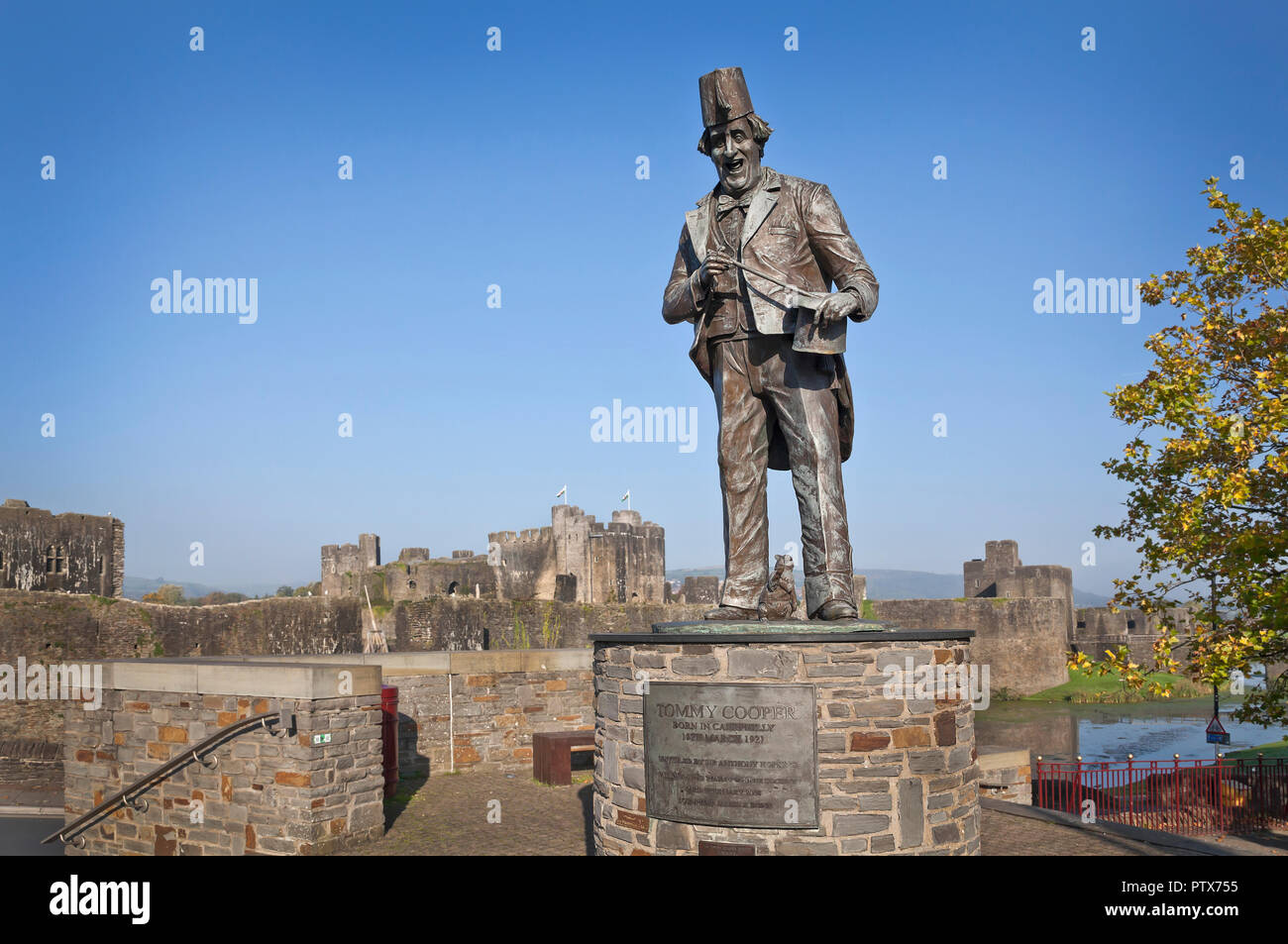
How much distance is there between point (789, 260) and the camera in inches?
260

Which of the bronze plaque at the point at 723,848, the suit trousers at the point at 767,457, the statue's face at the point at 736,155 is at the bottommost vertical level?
the bronze plaque at the point at 723,848

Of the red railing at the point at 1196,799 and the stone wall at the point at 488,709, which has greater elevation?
the stone wall at the point at 488,709

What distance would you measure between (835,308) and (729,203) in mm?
1234

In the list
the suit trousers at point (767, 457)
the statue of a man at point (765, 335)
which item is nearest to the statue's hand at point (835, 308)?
the statue of a man at point (765, 335)

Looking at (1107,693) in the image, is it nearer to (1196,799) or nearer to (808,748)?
(1196,799)

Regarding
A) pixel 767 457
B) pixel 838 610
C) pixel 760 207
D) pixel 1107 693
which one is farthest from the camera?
pixel 1107 693

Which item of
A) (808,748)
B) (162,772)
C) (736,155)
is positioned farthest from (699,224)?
(162,772)

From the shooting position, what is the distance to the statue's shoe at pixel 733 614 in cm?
657

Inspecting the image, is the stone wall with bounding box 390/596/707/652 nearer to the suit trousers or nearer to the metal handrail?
the metal handrail

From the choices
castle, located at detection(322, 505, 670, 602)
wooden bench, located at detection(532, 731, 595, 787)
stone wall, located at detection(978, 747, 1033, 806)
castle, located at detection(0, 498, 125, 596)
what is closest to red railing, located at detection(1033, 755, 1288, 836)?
stone wall, located at detection(978, 747, 1033, 806)

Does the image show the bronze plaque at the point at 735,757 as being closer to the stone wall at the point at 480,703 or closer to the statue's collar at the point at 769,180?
the statue's collar at the point at 769,180

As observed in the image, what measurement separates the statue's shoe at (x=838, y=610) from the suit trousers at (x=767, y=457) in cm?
5

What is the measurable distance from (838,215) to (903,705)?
318 cm
